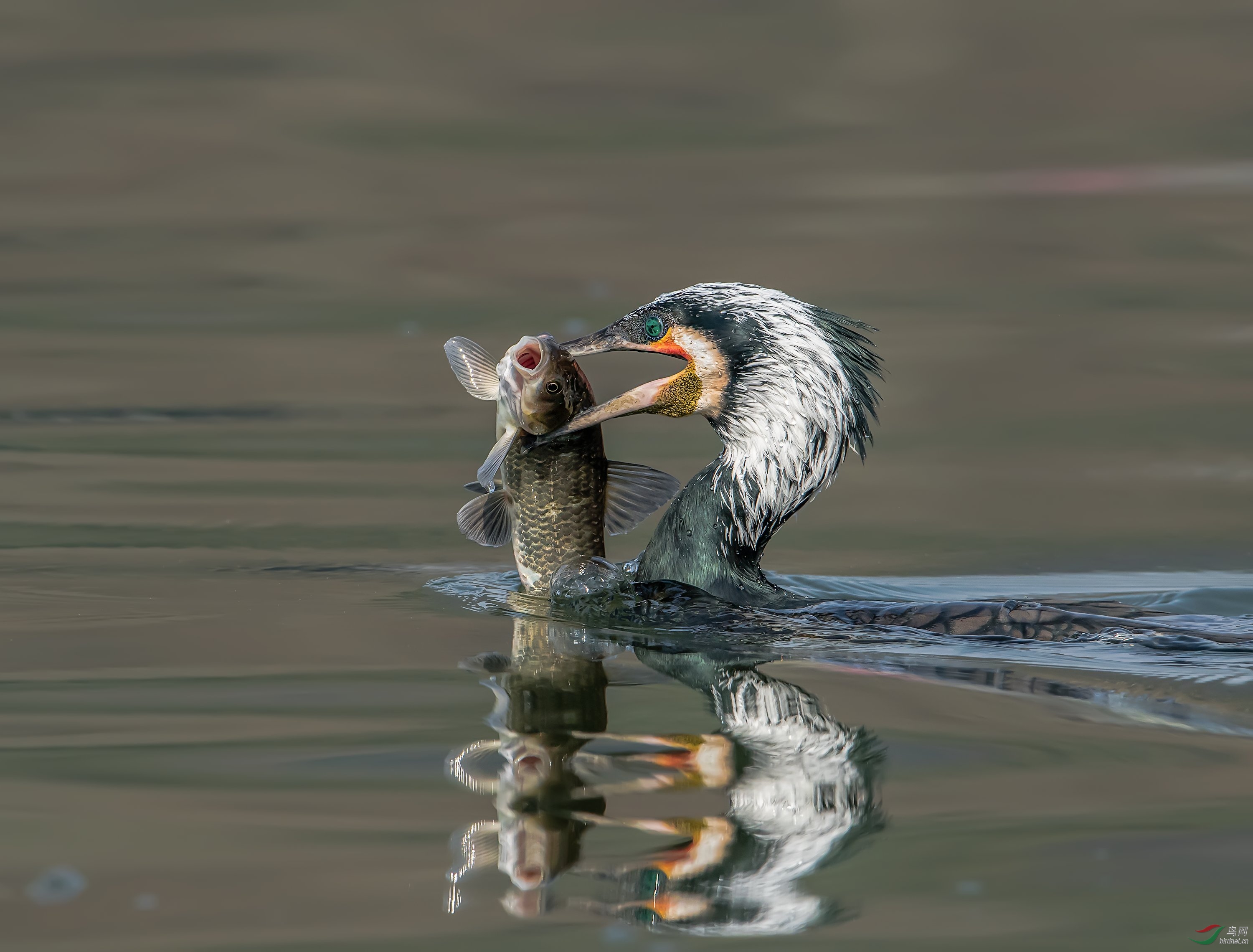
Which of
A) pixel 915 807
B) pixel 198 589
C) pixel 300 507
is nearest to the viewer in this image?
pixel 915 807

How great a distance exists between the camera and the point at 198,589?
611 cm

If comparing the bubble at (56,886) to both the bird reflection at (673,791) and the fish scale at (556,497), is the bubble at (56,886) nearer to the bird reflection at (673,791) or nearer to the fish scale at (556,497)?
the bird reflection at (673,791)

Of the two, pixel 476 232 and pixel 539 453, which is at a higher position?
pixel 476 232

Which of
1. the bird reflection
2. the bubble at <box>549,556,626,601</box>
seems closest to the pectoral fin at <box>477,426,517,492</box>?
the bubble at <box>549,556,626,601</box>

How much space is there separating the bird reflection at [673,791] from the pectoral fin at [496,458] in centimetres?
78

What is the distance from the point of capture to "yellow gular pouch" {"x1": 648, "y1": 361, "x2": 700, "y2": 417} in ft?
19.4

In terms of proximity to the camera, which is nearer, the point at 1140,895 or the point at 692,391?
the point at 1140,895

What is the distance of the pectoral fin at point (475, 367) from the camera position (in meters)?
5.62

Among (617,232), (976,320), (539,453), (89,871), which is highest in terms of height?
(617,232)

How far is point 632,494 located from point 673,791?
2177 mm

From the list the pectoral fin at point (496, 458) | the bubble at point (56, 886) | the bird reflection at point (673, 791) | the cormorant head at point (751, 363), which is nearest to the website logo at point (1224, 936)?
the bird reflection at point (673, 791)

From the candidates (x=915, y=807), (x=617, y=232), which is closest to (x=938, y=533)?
(x=915, y=807)

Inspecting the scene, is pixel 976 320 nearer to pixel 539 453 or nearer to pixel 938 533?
pixel 938 533

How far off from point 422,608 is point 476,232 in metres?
8.57
